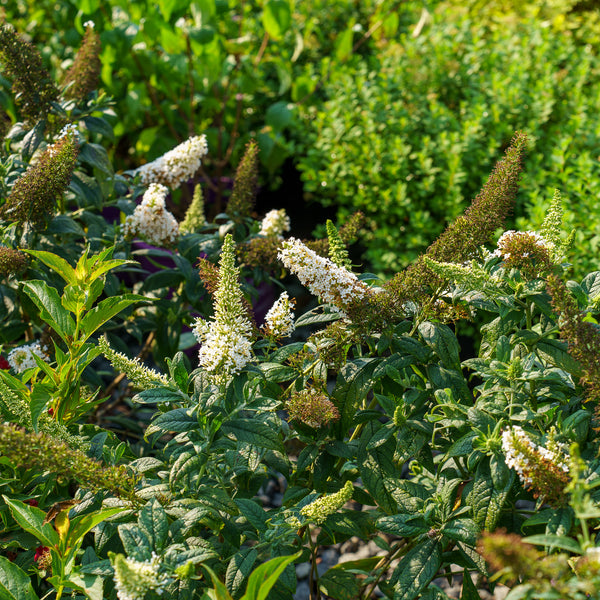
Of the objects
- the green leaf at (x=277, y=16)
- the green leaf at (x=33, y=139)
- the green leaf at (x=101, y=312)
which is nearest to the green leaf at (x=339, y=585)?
the green leaf at (x=101, y=312)

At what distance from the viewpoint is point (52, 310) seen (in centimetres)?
134

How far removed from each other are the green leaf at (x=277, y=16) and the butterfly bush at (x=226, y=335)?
8.97 ft

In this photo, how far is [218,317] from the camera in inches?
49.2

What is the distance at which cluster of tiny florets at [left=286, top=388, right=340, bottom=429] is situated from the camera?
1294mm

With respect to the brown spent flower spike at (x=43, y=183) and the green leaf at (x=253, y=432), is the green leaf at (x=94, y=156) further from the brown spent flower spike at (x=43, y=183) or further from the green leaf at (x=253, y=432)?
the green leaf at (x=253, y=432)

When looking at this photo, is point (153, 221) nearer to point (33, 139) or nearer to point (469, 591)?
point (33, 139)

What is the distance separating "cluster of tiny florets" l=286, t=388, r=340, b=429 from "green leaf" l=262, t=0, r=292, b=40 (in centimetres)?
287

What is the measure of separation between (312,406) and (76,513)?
0.53 m

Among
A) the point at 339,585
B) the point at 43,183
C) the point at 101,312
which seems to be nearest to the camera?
the point at 101,312

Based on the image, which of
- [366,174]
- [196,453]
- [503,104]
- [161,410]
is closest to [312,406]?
[196,453]

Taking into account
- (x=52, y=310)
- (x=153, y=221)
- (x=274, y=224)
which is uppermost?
(x=52, y=310)

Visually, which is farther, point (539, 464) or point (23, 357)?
point (23, 357)

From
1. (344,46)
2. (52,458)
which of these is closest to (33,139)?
(52,458)

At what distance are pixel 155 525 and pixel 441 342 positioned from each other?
695 millimetres
